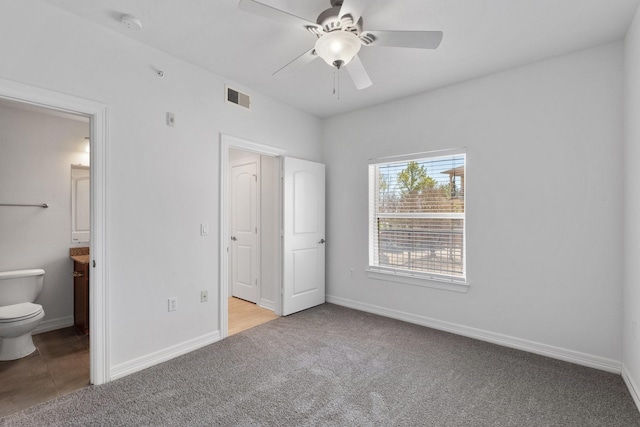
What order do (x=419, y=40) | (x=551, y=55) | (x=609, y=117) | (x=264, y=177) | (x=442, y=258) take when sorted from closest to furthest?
(x=419, y=40) → (x=609, y=117) → (x=551, y=55) → (x=442, y=258) → (x=264, y=177)

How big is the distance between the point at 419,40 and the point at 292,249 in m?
2.72

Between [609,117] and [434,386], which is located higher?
[609,117]

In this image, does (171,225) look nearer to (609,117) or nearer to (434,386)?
(434,386)

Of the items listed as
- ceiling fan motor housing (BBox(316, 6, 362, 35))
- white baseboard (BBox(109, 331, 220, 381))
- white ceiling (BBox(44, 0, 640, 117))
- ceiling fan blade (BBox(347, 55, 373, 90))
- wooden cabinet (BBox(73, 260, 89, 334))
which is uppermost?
white ceiling (BBox(44, 0, 640, 117))

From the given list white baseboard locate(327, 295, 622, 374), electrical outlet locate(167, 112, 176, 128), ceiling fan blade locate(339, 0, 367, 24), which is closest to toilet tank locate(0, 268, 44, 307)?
electrical outlet locate(167, 112, 176, 128)

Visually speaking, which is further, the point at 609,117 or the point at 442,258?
the point at 442,258

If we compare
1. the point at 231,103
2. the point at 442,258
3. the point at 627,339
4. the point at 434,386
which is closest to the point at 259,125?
the point at 231,103

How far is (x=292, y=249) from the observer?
13.0 feet

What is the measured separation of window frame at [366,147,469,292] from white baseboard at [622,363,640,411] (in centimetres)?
126

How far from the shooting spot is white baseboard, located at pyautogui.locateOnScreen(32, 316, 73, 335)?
11.1 ft

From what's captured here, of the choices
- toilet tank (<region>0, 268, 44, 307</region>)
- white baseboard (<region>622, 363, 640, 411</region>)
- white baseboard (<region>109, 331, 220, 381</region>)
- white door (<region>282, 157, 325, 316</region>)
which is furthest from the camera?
white door (<region>282, 157, 325, 316</region>)

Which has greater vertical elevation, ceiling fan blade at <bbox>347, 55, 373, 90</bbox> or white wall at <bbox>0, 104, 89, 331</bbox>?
ceiling fan blade at <bbox>347, 55, 373, 90</bbox>

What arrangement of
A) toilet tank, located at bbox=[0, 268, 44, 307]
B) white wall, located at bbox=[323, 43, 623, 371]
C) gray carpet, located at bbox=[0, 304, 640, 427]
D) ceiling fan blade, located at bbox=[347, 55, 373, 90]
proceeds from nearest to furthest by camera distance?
gray carpet, located at bbox=[0, 304, 640, 427]
ceiling fan blade, located at bbox=[347, 55, 373, 90]
white wall, located at bbox=[323, 43, 623, 371]
toilet tank, located at bbox=[0, 268, 44, 307]

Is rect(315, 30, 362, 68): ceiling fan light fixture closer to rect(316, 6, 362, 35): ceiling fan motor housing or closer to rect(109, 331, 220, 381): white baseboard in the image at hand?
rect(316, 6, 362, 35): ceiling fan motor housing
